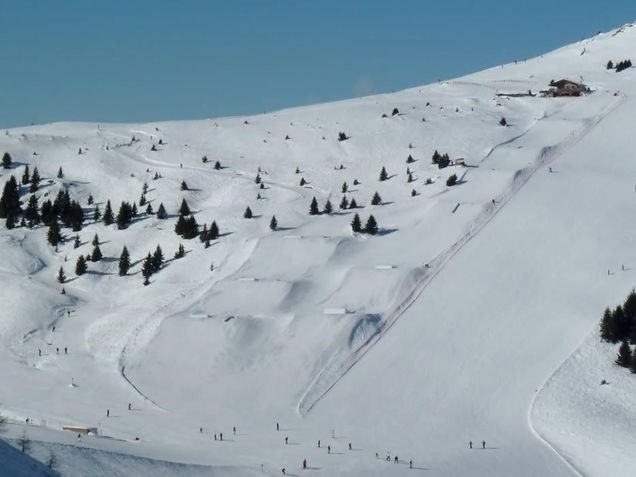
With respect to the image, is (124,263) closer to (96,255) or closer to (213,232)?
(96,255)

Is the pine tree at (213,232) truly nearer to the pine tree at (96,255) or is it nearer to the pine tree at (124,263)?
the pine tree at (124,263)

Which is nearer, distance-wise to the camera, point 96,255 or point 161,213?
point 96,255

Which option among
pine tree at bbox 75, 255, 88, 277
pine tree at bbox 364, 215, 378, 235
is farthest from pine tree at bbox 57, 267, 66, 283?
pine tree at bbox 364, 215, 378, 235

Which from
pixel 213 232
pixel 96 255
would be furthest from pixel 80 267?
pixel 213 232

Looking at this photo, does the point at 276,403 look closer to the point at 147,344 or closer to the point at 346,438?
the point at 346,438

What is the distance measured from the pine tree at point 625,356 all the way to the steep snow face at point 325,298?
2424 mm

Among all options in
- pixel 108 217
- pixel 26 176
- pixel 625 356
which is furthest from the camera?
pixel 26 176

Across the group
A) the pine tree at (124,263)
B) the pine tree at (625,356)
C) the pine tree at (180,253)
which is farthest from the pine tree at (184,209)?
the pine tree at (625,356)

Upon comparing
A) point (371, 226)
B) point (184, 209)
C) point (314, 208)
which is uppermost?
point (314, 208)

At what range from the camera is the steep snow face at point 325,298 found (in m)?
33.6

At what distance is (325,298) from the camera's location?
42.9m

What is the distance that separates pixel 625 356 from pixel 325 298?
13.7 m

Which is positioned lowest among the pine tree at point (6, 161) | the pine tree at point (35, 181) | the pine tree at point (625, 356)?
the pine tree at point (625, 356)

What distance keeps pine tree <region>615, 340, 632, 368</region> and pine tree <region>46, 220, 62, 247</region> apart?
31.1 meters
